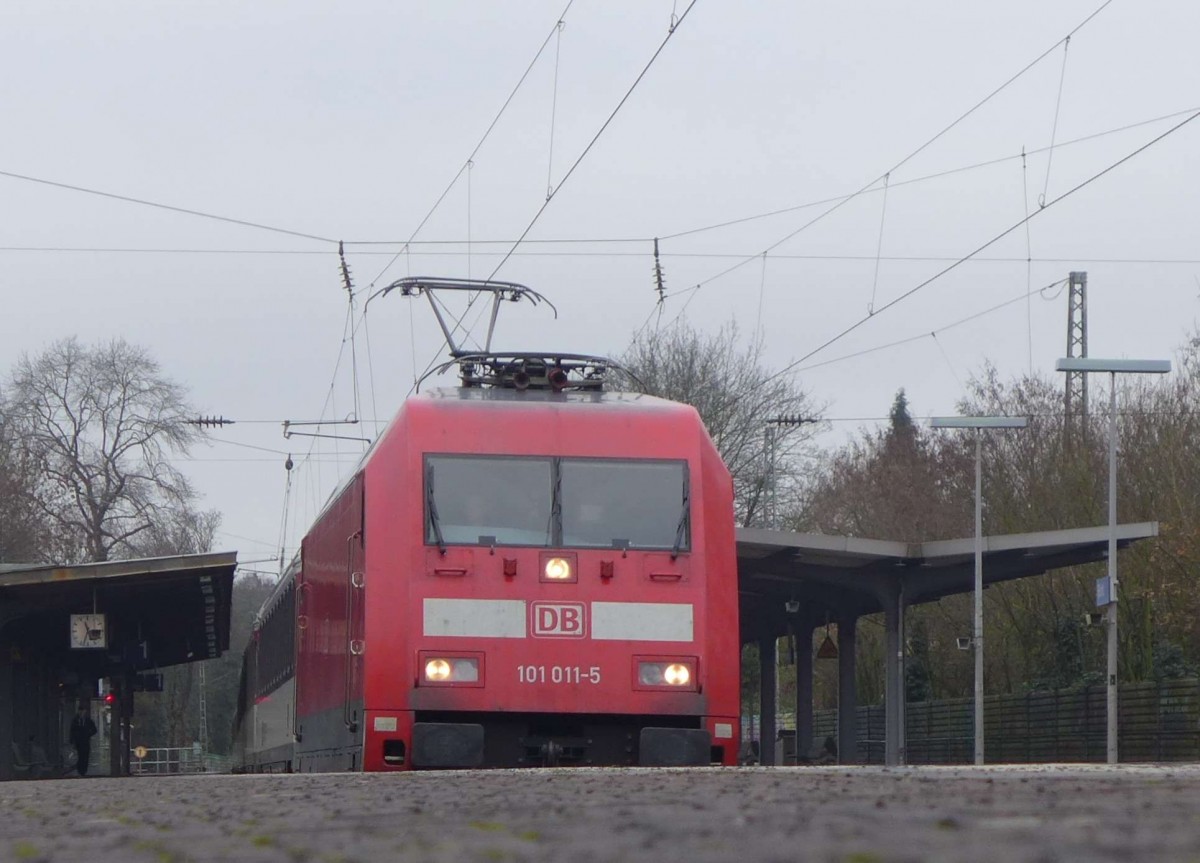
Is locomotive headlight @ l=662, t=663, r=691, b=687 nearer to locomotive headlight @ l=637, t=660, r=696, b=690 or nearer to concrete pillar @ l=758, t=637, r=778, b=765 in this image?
locomotive headlight @ l=637, t=660, r=696, b=690

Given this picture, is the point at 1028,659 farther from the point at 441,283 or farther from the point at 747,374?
the point at 441,283

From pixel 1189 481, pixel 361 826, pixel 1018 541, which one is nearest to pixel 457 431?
pixel 361 826

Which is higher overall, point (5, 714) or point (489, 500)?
point (489, 500)

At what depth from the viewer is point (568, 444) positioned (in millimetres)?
12602

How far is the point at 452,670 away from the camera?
462 inches

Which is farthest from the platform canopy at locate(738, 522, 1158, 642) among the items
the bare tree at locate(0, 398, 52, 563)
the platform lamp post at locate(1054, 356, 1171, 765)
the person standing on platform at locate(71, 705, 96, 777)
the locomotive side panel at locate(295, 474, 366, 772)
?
the bare tree at locate(0, 398, 52, 563)

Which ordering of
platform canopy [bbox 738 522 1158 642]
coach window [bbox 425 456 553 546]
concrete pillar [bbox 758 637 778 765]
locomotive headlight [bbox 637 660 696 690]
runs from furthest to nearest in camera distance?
concrete pillar [bbox 758 637 778 765] → platform canopy [bbox 738 522 1158 642] → coach window [bbox 425 456 553 546] → locomotive headlight [bbox 637 660 696 690]

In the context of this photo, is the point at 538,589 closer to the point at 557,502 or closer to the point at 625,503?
the point at 557,502

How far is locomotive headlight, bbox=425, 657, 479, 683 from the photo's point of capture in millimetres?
11703

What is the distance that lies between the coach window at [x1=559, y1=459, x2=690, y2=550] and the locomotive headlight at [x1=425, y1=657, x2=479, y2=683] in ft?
3.60

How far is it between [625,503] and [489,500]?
3.02ft

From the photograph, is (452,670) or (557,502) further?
(557,502)

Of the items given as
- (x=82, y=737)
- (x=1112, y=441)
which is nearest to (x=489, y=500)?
(x=1112, y=441)

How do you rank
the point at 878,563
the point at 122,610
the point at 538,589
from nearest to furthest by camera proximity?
the point at 538,589
the point at 878,563
the point at 122,610
